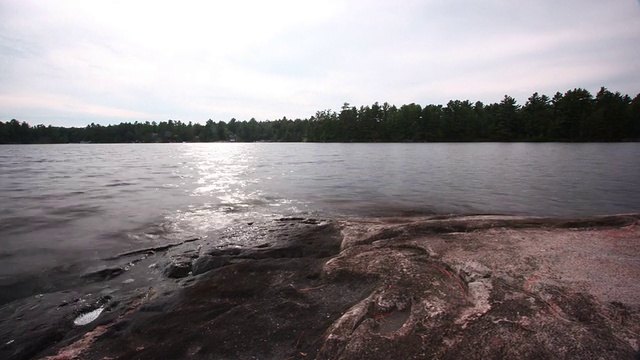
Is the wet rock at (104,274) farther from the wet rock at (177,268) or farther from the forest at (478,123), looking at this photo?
the forest at (478,123)

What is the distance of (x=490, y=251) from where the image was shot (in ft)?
16.9

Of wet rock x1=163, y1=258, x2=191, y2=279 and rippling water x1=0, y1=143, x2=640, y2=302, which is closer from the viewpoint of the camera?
wet rock x1=163, y1=258, x2=191, y2=279

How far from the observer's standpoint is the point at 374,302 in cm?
383

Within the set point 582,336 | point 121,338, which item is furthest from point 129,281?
point 582,336

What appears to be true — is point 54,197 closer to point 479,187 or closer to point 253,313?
point 253,313

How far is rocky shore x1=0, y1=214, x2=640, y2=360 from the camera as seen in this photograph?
3.03 m

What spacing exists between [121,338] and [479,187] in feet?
61.4

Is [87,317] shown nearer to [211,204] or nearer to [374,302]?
[374,302]

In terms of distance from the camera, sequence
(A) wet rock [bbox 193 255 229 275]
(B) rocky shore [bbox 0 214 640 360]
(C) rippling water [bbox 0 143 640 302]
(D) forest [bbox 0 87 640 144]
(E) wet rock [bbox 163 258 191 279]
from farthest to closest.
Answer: (D) forest [bbox 0 87 640 144] < (C) rippling water [bbox 0 143 640 302] < (A) wet rock [bbox 193 255 229 275] < (E) wet rock [bbox 163 258 191 279] < (B) rocky shore [bbox 0 214 640 360]

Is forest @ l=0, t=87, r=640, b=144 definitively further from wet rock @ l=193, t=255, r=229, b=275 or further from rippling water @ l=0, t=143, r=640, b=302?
wet rock @ l=193, t=255, r=229, b=275

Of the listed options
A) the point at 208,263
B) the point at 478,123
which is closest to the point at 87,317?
the point at 208,263

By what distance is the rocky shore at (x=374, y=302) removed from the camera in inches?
119

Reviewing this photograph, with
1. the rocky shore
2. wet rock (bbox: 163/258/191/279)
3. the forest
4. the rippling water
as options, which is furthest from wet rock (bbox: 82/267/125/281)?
the forest

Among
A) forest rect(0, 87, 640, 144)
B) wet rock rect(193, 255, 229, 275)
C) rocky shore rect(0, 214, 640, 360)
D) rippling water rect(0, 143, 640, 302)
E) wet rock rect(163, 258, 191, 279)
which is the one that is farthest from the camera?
forest rect(0, 87, 640, 144)
